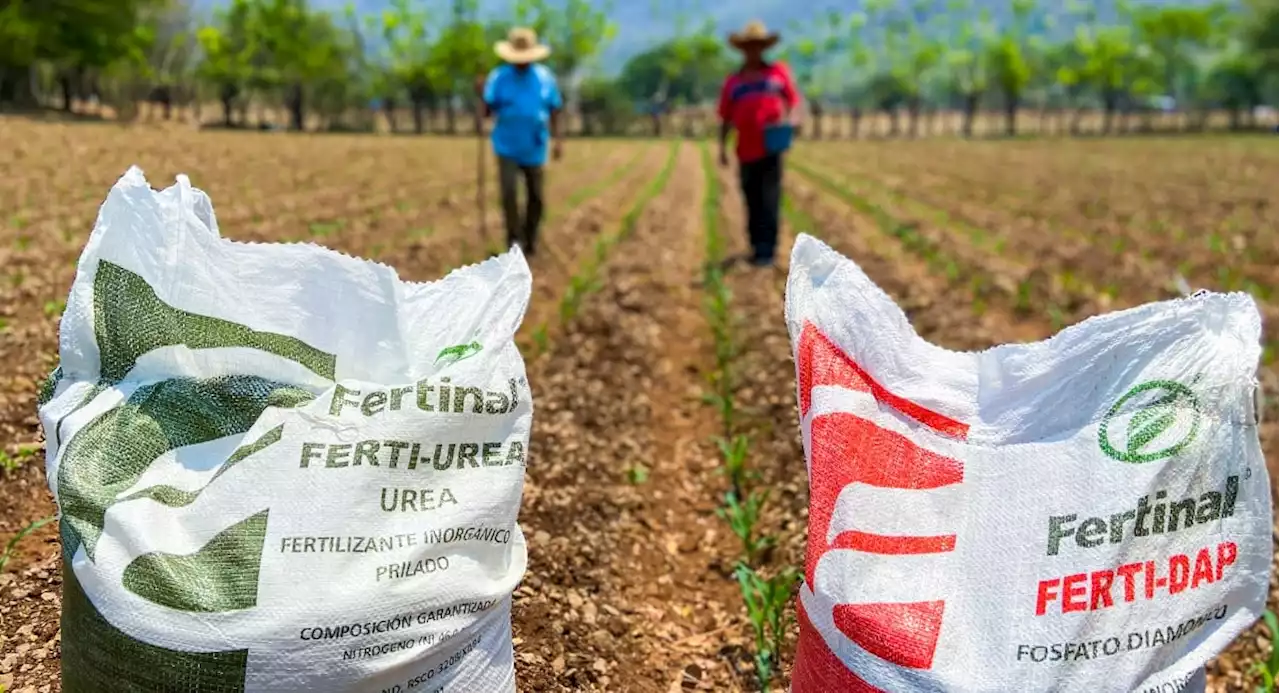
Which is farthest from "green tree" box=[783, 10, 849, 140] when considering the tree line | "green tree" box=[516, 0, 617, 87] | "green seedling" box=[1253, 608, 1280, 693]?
"green seedling" box=[1253, 608, 1280, 693]

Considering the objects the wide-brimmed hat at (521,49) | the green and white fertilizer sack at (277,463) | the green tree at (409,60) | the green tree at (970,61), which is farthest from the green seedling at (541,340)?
the green tree at (970,61)

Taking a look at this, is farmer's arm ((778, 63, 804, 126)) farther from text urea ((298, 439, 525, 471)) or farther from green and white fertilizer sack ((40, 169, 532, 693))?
text urea ((298, 439, 525, 471))

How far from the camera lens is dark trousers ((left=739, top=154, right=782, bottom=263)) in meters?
7.70

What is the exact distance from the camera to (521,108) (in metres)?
7.02

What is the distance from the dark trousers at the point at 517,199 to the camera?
725 cm

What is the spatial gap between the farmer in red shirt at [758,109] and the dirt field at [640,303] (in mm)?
747

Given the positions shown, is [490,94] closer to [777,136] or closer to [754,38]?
[754,38]

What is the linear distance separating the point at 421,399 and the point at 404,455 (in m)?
0.11

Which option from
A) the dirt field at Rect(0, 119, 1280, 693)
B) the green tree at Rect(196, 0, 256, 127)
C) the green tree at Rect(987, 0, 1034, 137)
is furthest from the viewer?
the green tree at Rect(987, 0, 1034, 137)

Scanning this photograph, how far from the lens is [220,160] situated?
1580 centimetres

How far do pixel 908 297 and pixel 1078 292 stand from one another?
1531 millimetres

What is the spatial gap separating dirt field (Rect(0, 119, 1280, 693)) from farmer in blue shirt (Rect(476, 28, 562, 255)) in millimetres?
913

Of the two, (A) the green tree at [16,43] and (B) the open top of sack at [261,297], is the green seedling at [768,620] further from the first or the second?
(A) the green tree at [16,43]

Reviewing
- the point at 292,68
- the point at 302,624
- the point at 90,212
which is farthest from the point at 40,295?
the point at 292,68
